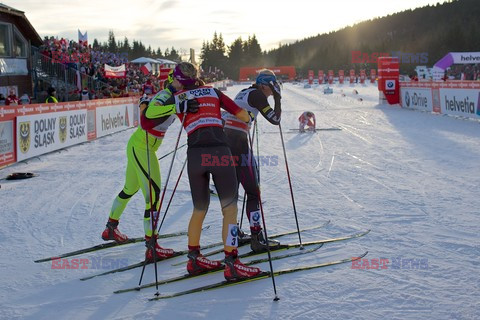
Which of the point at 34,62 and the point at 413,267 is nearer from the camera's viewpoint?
the point at 413,267

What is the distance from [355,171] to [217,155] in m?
6.03

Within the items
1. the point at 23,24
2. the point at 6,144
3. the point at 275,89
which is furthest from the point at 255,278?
the point at 23,24

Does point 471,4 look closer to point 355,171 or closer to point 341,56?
point 341,56

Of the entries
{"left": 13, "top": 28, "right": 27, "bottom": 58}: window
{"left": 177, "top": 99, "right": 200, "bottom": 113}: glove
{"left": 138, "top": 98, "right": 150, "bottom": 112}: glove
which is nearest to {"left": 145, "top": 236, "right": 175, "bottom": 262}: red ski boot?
{"left": 138, "top": 98, "right": 150, "bottom": 112}: glove

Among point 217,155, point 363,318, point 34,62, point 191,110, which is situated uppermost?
point 34,62

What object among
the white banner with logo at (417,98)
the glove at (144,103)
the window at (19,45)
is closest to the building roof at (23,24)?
the window at (19,45)

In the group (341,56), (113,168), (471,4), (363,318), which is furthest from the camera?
(471,4)

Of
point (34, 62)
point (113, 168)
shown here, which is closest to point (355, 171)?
point (113, 168)

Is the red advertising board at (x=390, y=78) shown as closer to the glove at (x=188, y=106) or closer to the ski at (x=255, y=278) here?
the ski at (x=255, y=278)

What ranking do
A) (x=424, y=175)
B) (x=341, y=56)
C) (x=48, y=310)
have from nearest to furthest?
(x=48, y=310)
(x=424, y=175)
(x=341, y=56)

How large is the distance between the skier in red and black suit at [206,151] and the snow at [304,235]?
0.42m

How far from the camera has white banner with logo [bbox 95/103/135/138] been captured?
680 inches

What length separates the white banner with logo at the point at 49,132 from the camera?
1170cm

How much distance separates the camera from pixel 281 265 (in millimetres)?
4859
